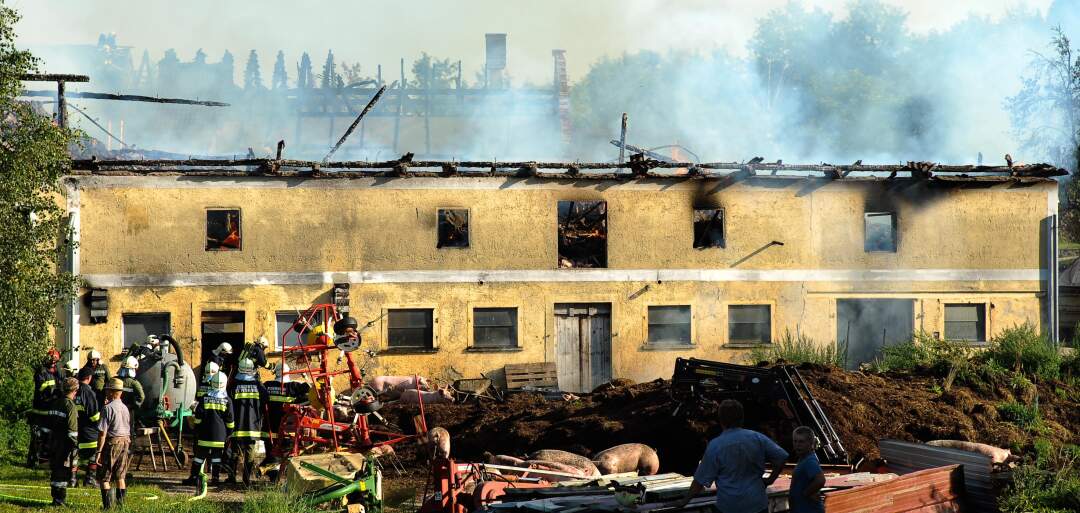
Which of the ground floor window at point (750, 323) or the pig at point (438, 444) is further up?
the ground floor window at point (750, 323)

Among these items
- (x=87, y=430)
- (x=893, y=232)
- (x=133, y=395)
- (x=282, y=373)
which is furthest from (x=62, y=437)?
(x=893, y=232)

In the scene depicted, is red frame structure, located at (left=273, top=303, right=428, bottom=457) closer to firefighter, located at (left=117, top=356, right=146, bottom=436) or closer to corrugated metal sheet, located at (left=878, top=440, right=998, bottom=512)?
firefighter, located at (left=117, top=356, right=146, bottom=436)

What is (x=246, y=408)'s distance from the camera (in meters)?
14.7

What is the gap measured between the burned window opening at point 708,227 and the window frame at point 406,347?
20.3ft

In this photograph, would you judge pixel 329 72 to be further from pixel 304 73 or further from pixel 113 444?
pixel 113 444

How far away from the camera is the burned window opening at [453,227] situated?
941 inches

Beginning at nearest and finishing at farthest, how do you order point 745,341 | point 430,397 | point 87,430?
point 87,430 < point 430,397 < point 745,341

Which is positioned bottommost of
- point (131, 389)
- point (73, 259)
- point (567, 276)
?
point (131, 389)

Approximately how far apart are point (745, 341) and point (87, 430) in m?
14.9

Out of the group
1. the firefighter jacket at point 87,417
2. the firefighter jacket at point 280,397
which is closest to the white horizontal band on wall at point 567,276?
the firefighter jacket at point 280,397

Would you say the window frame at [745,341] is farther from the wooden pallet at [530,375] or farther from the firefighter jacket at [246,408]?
the firefighter jacket at [246,408]

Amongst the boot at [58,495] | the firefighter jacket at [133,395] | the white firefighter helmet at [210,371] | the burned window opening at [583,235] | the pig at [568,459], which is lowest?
the boot at [58,495]

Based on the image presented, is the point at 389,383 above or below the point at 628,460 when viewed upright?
above

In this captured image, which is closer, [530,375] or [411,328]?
[530,375]
